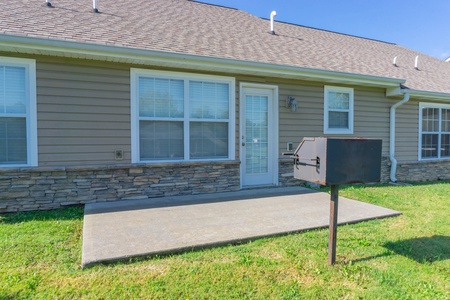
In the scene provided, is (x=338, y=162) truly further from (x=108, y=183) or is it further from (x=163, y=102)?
(x=108, y=183)

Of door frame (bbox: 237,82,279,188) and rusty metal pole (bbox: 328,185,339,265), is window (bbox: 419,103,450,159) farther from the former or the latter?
rusty metal pole (bbox: 328,185,339,265)

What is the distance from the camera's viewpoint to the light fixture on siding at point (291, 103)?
20.9 ft

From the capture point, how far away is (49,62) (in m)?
4.58

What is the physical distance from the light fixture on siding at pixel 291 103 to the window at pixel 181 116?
53.6 inches

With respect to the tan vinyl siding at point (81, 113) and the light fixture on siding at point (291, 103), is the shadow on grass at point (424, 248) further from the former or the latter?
the tan vinyl siding at point (81, 113)

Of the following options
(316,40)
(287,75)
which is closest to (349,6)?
(316,40)

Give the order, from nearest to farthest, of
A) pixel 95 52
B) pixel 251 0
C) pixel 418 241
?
pixel 418 241 → pixel 95 52 → pixel 251 0

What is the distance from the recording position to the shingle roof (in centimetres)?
491

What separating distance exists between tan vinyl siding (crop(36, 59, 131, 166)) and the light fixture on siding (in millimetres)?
3446

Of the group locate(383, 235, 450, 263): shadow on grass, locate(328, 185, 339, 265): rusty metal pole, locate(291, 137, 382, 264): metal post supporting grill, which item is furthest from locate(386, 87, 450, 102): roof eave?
locate(328, 185, 339, 265): rusty metal pole

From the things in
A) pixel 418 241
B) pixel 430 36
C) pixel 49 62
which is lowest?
pixel 418 241

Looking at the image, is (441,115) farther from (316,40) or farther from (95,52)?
(95,52)

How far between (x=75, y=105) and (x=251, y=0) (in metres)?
8.45

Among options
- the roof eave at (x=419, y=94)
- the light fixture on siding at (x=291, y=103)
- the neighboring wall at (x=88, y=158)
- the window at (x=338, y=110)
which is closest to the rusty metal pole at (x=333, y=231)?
the neighboring wall at (x=88, y=158)
